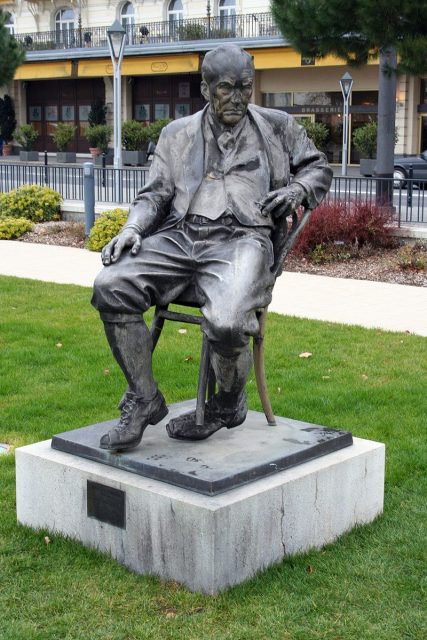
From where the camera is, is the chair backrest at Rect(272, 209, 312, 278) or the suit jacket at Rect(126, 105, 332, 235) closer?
the suit jacket at Rect(126, 105, 332, 235)

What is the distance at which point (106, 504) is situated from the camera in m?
4.29

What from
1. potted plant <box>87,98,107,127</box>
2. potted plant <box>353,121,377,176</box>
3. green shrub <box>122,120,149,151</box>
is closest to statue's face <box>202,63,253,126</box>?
potted plant <box>353,121,377,176</box>

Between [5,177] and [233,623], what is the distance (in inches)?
672

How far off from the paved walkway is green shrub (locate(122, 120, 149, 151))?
22.0 meters

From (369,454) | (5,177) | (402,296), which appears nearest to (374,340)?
(402,296)

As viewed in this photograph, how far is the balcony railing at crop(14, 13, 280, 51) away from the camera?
36.9 meters

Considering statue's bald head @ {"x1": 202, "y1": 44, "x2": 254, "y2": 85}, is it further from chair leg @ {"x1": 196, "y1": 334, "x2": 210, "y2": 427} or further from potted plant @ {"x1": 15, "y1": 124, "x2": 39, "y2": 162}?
potted plant @ {"x1": 15, "y1": 124, "x2": 39, "y2": 162}

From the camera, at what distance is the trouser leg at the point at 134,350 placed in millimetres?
4250

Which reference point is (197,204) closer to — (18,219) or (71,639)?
(71,639)

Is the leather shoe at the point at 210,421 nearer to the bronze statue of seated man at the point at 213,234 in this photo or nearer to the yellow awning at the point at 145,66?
the bronze statue of seated man at the point at 213,234

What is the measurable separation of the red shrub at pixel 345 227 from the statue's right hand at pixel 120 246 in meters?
8.79

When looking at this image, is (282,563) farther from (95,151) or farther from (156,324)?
(95,151)

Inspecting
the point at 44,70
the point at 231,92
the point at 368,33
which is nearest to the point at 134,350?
the point at 231,92

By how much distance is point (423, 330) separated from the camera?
9.03 m
